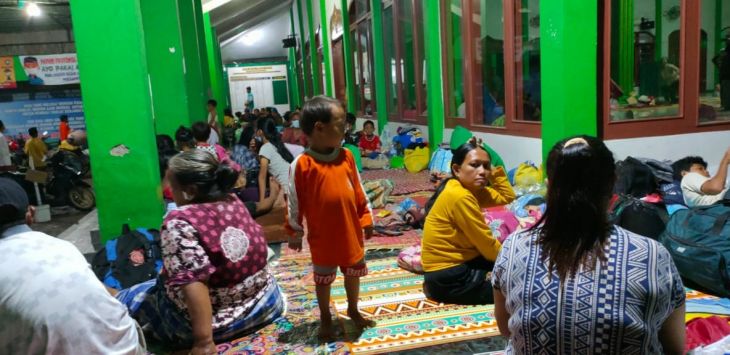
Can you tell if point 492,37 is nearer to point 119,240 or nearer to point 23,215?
point 119,240

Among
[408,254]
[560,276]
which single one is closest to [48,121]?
[408,254]

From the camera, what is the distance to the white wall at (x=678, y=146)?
541 centimetres

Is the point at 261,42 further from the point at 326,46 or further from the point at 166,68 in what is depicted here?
the point at 166,68

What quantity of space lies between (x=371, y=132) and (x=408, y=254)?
6.61 metres

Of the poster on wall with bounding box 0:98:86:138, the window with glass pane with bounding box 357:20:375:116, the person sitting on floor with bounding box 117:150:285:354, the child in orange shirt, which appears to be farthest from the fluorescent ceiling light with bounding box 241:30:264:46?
the child in orange shirt

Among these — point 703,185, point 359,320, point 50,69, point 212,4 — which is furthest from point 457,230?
point 212,4

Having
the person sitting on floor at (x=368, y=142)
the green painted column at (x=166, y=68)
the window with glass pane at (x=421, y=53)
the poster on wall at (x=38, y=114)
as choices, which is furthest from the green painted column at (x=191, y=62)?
the poster on wall at (x=38, y=114)

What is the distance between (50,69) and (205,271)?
14.7 m

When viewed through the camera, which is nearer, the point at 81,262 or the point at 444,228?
the point at 81,262

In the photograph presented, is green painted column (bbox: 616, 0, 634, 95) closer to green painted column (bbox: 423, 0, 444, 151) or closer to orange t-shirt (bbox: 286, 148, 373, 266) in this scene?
green painted column (bbox: 423, 0, 444, 151)

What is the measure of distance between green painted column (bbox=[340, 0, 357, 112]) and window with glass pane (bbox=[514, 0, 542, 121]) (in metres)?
7.84

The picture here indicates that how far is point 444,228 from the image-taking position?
3.16m

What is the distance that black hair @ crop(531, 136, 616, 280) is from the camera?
139 cm

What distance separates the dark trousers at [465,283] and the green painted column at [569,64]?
220cm
